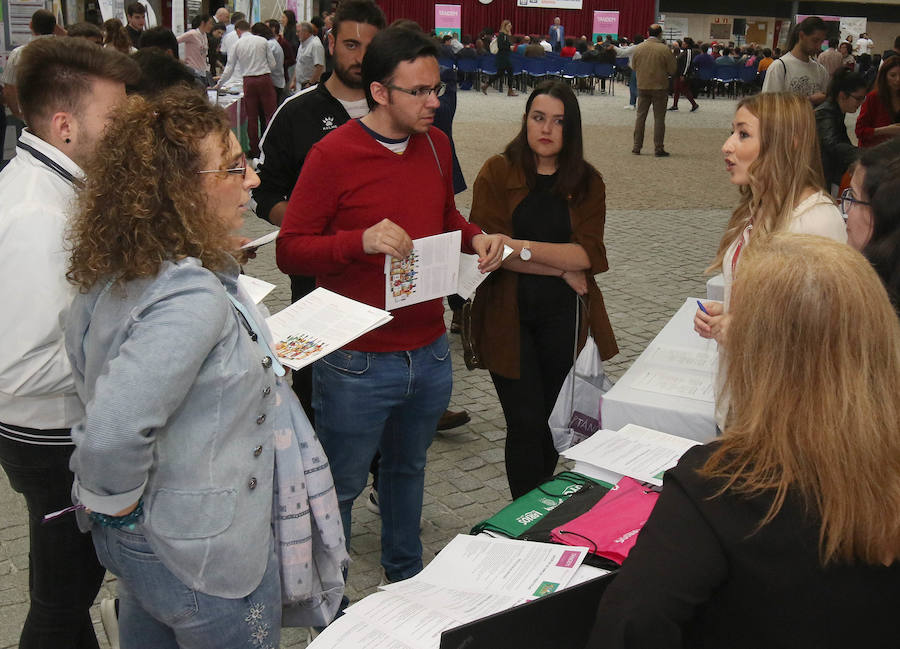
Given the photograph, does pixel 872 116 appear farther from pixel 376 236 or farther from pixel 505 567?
pixel 505 567

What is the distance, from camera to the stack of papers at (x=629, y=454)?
2160 millimetres

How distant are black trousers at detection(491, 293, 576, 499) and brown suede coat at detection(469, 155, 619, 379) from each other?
0.05 m

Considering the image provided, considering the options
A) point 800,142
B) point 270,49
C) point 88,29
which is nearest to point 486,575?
point 800,142

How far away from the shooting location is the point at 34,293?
1.82m

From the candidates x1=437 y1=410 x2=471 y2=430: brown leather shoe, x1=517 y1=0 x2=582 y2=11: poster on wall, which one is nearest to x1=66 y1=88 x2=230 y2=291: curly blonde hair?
x1=437 y1=410 x2=471 y2=430: brown leather shoe

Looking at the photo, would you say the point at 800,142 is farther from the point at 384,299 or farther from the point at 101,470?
the point at 101,470

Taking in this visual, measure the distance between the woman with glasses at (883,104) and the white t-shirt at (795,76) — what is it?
0.74 meters

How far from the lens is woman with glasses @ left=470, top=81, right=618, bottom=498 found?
120 inches

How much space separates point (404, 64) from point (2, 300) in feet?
4.18

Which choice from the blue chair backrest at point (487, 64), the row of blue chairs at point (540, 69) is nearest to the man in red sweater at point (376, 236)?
the row of blue chairs at point (540, 69)

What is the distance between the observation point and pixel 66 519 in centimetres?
200

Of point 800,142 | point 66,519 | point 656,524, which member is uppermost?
point 800,142

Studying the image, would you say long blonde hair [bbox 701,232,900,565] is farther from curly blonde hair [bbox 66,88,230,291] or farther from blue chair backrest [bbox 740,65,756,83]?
blue chair backrest [bbox 740,65,756,83]

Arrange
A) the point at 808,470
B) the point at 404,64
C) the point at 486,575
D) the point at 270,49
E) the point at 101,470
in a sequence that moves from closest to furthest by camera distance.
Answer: the point at 808,470, the point at 101,470, the point at 486,575, the point at 404,64, the point at 270,49
